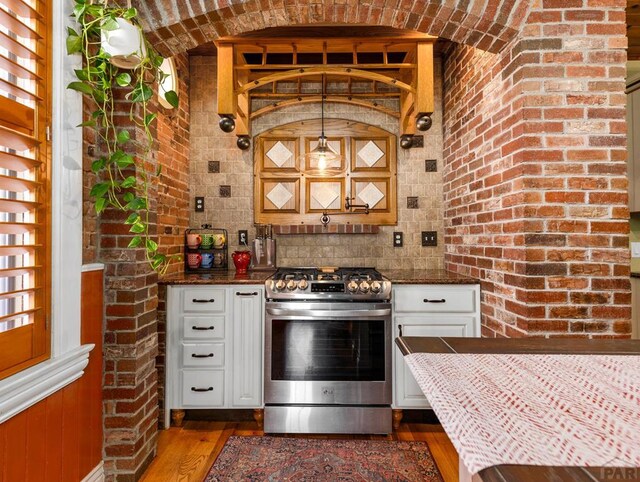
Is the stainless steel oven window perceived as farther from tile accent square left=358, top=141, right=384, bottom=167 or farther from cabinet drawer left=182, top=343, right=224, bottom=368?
tile accent square left=358, top=141, right=384, bottom=167

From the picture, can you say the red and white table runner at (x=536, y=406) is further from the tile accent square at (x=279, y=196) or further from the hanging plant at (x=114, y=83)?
the tile accent square at (x=279, y=196)

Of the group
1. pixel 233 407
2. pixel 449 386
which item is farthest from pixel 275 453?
pixel 449 386

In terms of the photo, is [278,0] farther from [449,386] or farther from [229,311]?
[449,386]

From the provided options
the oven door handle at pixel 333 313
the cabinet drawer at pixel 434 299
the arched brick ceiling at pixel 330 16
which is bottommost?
the oven door handle at pixel 333 313

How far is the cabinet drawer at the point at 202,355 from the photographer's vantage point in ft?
8.14

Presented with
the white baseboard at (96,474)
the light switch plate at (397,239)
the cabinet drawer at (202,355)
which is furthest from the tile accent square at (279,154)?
the white baseboard at (96,474)

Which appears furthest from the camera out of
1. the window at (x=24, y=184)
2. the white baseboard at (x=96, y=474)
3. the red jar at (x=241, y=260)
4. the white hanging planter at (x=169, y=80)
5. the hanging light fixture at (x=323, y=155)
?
the red jar at (x=241, y=260)

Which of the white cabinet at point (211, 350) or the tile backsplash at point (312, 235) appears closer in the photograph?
the white cabinet at point (211, 350)

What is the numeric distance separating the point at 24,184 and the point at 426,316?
7.31 ft

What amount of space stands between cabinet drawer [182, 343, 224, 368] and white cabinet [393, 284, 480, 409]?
1.18 metres

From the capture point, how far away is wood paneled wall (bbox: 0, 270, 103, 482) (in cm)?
129

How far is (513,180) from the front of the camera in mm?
1991

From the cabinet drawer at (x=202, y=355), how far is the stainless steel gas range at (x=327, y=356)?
0.33m

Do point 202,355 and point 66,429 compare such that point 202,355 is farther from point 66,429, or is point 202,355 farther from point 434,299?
point 434,299
